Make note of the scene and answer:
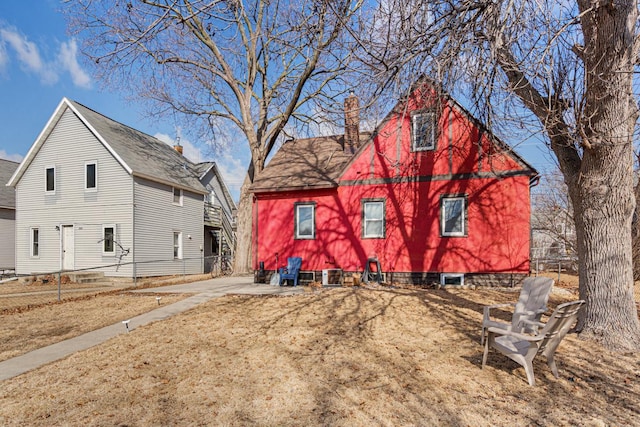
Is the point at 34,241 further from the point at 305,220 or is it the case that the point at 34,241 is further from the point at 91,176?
the point at 305,220

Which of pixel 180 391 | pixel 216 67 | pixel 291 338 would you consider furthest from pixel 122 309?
pixel 216 67

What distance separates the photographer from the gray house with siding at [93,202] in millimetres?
18141

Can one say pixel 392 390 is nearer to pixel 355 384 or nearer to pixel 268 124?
pixel 355 384

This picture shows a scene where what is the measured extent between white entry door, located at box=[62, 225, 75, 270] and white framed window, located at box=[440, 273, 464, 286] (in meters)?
19.0

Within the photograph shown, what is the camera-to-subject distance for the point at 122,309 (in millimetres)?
9523

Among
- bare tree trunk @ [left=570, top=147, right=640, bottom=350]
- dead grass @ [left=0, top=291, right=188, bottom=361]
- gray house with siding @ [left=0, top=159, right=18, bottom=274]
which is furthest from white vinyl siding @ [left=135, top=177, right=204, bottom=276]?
bare tree trunk @ [left=570, top=147, right=640, bottom=350]

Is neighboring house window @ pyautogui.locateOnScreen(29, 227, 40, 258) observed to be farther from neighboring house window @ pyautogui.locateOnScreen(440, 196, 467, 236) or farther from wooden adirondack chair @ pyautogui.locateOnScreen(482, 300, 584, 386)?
wooden adirondack chair @ pyautogui.locateOnScreen(482, 300, 584, 386)

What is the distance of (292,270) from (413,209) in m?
5.04

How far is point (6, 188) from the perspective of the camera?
24266 millimetres

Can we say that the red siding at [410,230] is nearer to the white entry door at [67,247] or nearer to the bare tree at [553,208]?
the bare tree at [553,208]

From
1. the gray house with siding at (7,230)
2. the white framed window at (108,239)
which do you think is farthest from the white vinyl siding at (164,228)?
the gray house with siding at (7,230)

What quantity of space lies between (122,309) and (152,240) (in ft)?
34.5

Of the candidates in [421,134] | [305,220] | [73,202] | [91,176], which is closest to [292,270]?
[305,220]

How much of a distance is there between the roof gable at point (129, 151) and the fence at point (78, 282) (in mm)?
4854
